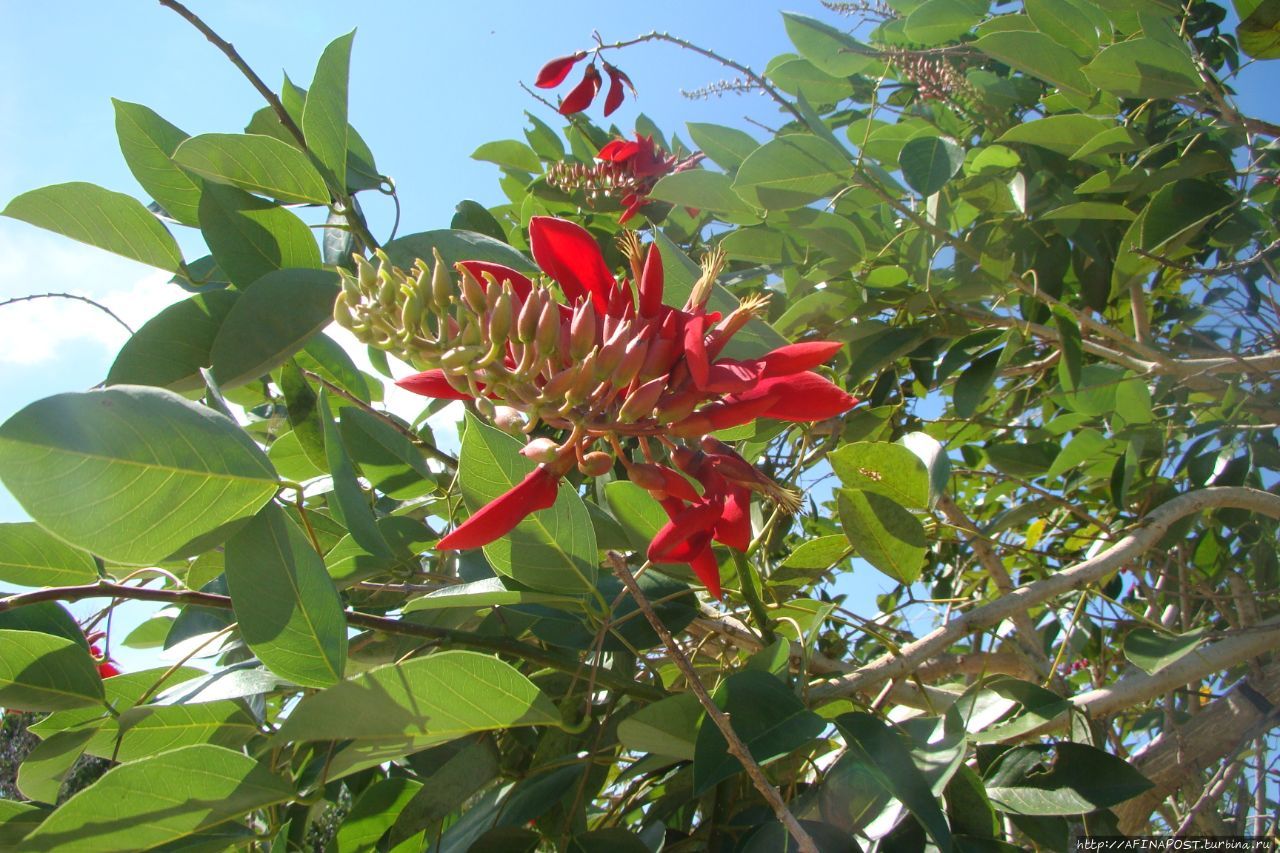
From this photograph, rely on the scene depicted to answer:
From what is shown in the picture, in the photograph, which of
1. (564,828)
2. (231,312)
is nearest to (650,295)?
(231,312)

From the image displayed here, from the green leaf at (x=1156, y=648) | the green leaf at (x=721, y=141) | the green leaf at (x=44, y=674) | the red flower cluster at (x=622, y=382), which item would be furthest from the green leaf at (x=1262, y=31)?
the green leaf at (x=44, y=674)

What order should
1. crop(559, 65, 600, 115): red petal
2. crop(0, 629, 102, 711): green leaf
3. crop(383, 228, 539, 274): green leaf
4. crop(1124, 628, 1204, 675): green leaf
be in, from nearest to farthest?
crop(0, 629, 102, 711): green leaf
crop(383, 228, 539, 274): green leaf
crop(1124, 628, 1204, 675): green leaf
crop(559, 65, 600, 115): red petal

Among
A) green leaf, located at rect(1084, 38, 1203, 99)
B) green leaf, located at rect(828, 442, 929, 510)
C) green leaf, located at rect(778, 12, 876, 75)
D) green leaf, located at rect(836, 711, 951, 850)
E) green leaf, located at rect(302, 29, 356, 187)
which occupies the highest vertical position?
green leaf, located at rect(778, 12, 876, 75)

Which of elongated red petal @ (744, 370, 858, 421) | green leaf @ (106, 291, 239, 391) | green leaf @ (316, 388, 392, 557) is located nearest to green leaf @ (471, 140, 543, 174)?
green leaf @ (106, 291, 239, 391)

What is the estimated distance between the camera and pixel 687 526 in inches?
27.5

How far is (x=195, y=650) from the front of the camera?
0.91 metres

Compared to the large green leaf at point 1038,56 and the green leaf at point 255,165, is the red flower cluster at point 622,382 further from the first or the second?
the large green leaf at point 1038,56

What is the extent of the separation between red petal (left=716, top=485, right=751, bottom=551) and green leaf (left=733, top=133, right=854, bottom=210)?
616 mm

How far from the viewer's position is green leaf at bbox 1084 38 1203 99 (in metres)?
1.26

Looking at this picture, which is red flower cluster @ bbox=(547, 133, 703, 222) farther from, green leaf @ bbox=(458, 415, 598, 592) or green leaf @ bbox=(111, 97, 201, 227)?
green leaf @ bbox=(458, 415, 598, 592)

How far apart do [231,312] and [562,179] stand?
3.73 ft

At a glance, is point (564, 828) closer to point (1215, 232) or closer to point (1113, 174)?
point (1113, 174)

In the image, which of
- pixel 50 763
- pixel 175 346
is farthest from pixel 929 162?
pixel 50 763

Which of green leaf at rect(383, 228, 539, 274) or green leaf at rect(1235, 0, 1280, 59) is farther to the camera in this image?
green leaf at rect(1235, 0, 1280, 59)
